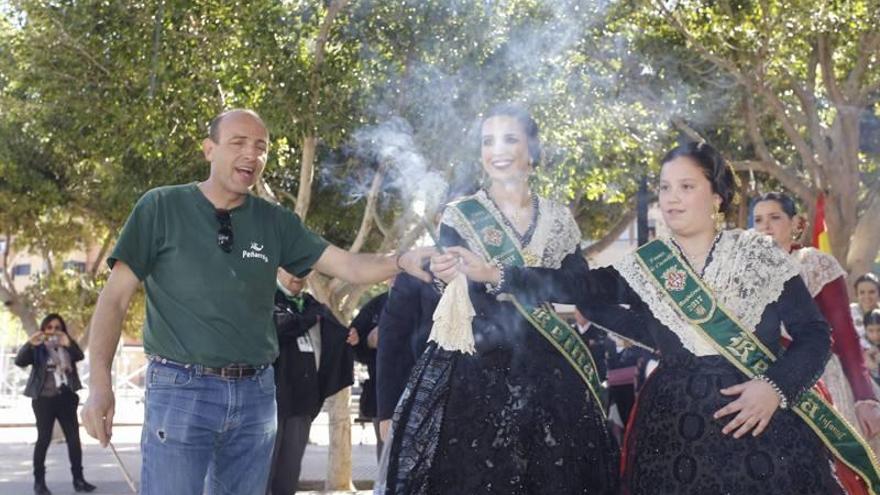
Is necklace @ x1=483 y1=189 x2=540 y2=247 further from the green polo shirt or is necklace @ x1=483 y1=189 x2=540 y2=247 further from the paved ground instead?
the paved ground

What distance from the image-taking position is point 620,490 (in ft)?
14.1

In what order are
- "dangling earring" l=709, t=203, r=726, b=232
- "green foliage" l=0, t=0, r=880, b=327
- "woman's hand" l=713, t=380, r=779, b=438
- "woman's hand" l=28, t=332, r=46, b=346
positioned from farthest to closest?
"woman's hand" l=28, t=332, r=46, b=346
"green foliage" l=0, t=0, r=880, b=327
"dangling earring" l=709, t=203, r=726, b=232
"woman's hand" l=713, t=380, r=779, b=438

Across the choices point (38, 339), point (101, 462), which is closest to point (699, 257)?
point (38, 339)

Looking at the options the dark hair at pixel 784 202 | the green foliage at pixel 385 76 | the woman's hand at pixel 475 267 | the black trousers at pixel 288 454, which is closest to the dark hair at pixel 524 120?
the woman's hand at pixel 475 267

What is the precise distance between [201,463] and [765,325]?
1933 mm

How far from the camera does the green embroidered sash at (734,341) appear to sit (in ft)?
13.3

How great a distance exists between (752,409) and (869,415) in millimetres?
1770

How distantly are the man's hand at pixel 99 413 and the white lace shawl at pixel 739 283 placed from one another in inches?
72.0

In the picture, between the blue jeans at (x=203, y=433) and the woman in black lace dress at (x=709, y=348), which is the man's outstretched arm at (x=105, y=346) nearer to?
the blue jeans at (x=203, y=433)

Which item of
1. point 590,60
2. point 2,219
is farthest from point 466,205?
point 2,219

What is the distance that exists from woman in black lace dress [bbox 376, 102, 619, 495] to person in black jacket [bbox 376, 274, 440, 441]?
1787mm

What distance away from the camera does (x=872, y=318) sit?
823 cm

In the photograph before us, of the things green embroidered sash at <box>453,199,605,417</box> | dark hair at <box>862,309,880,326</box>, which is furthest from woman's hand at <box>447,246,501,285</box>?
dark hair at <box>862,309,880,326</box>

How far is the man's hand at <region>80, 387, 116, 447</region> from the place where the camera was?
4.24 metres
